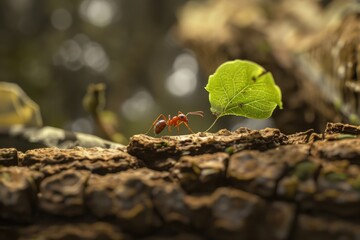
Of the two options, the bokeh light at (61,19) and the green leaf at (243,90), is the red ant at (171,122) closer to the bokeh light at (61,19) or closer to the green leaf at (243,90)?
the green leaf at (243,90)

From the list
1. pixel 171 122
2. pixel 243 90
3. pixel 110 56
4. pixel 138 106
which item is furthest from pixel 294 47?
pixel 110 56

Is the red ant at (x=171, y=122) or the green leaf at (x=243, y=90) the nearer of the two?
the green leaf at (x=243, y=90)

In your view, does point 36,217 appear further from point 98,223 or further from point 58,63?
point 58,63

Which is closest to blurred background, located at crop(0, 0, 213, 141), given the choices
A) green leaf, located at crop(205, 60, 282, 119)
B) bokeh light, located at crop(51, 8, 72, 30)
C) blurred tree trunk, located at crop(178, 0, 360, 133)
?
bokeh light, located at crop(51, 8, 72, 30)

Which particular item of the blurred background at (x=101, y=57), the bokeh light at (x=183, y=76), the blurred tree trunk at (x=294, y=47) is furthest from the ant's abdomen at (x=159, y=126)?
the bokeh light at (x=183, y=76)

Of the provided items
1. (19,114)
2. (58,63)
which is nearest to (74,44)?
(58,63)

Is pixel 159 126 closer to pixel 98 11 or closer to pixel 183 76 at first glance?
pixel 183 76
